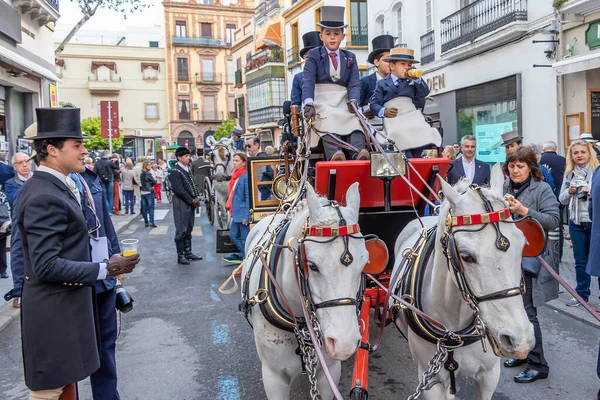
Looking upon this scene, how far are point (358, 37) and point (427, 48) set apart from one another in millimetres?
8375

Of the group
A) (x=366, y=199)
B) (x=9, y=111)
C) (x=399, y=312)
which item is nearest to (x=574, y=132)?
(x=366, y=199)

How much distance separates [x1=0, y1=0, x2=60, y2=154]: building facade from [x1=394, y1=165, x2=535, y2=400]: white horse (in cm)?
1256

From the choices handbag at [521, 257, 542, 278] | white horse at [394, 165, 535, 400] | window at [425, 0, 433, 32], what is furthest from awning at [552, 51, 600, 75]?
white horse at [394, 165, 535, 400]

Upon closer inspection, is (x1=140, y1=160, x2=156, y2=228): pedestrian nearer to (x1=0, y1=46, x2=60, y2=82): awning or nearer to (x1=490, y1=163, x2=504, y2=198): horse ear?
(x1=0, y1=46, x2=60, y2=82): awning

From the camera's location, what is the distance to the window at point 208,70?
53.4m

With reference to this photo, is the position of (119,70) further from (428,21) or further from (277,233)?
(277,233)

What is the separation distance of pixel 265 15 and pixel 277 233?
34.1 m

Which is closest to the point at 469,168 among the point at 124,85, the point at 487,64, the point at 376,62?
the point at 376,62

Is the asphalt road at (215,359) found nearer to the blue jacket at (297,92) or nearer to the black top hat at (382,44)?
the blue jacket at (297,92)

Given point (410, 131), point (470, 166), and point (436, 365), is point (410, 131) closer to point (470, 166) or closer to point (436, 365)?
point (436, 365)

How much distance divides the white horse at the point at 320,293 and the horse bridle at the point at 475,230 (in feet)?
1.44

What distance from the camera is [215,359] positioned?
17.4 feet

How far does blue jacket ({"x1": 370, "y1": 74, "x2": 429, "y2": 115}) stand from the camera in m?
5.32

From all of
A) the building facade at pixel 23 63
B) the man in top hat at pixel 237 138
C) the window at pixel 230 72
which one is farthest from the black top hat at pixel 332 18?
the window at pixel 230 72
